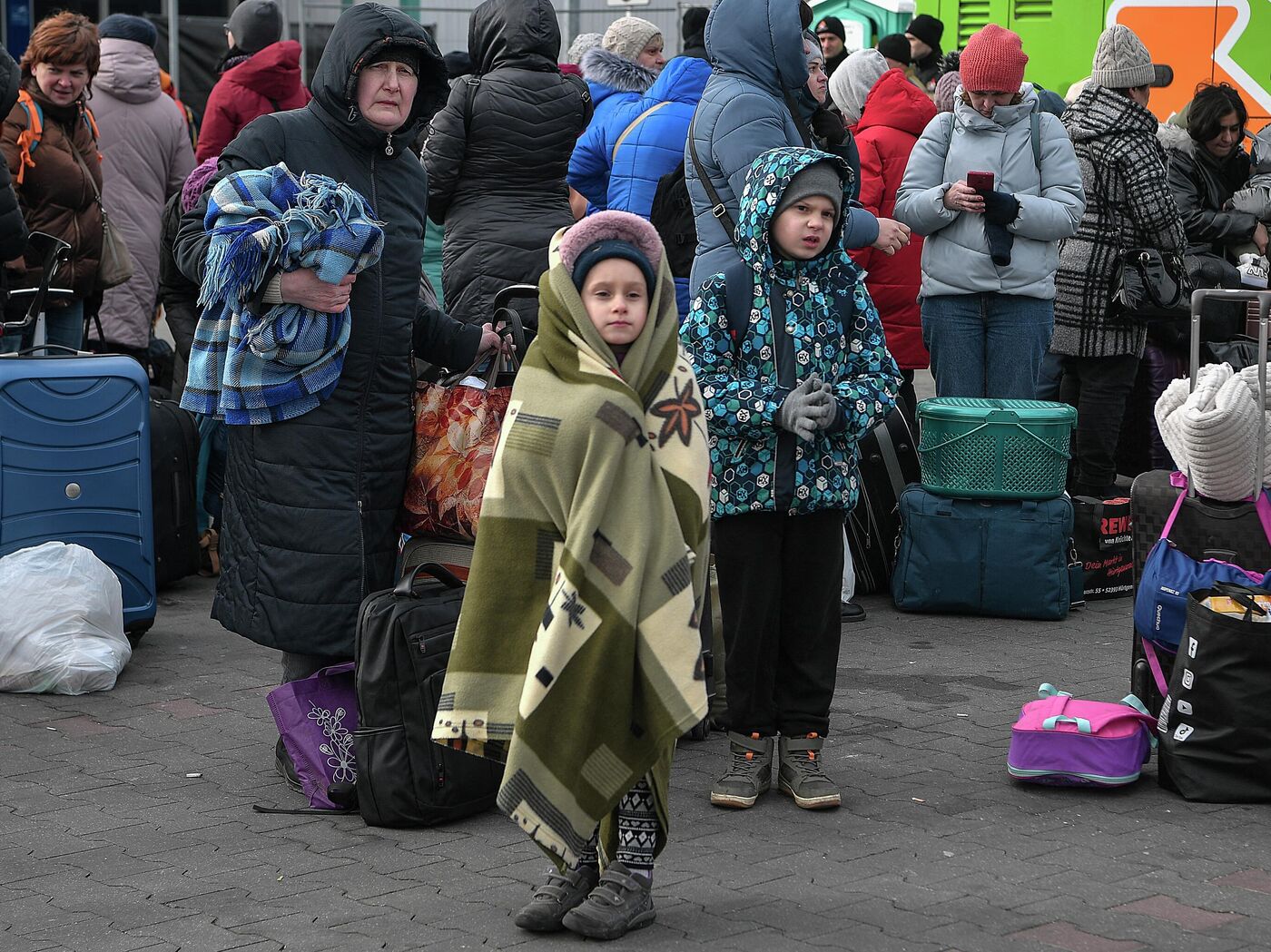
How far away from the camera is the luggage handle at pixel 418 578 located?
4.55m

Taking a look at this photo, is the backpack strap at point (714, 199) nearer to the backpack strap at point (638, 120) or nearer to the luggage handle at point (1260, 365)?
the backpack strap at point (638, 120)

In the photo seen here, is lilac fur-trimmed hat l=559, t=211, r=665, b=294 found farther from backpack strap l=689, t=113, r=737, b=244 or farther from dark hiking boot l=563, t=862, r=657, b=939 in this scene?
backpack strap l=689, t=113, r=737, b=244

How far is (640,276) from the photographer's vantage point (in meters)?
3.87

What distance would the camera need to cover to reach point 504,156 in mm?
7074

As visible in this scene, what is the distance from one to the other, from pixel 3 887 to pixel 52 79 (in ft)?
14.9

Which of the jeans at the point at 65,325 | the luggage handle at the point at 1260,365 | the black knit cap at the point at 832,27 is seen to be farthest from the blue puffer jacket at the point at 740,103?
the black knit cap at the point at 832,27

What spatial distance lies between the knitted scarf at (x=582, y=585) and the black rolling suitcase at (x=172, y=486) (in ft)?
11.6

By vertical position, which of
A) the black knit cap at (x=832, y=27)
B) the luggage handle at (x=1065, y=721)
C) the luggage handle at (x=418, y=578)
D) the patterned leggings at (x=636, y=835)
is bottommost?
the luggage handle at (x=1065, y=721)

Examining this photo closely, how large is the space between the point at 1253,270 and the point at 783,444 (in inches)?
220

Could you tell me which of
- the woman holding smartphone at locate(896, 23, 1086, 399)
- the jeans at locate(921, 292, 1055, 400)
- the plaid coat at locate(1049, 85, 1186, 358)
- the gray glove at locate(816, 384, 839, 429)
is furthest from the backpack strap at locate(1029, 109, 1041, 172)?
the gray glove at locate(816, 384, 839, 429)

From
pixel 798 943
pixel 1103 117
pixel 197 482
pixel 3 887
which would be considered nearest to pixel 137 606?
pixel 197 482

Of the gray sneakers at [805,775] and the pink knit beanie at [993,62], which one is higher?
the pink knit beanie at [993,62]

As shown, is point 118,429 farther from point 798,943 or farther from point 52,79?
point 798,943

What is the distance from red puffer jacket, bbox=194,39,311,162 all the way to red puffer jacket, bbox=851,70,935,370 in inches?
112
